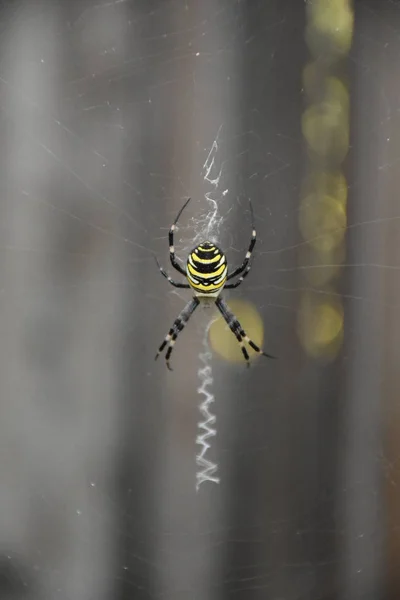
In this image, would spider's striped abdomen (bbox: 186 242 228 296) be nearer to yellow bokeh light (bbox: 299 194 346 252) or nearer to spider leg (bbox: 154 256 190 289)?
spider leg (bbox: 154 256 190 289)

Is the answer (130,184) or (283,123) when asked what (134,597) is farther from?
(283,123)

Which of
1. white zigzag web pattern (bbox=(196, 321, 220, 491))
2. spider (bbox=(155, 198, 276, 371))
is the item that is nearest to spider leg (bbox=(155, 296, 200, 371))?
spider (bbox=(155, 198, 276, 371))

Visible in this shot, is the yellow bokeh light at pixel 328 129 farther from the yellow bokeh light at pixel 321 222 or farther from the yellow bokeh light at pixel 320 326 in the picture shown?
the yellow bokeh light at pixel 320 326

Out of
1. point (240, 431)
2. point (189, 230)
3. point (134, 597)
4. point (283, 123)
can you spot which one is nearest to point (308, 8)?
point (283, 123)

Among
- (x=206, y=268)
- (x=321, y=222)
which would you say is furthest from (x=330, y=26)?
(x=206, y=268)

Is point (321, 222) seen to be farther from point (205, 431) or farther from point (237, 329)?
point (205, 431)

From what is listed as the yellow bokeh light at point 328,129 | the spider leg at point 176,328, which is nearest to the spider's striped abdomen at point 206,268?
the spider leg at point 176,328
